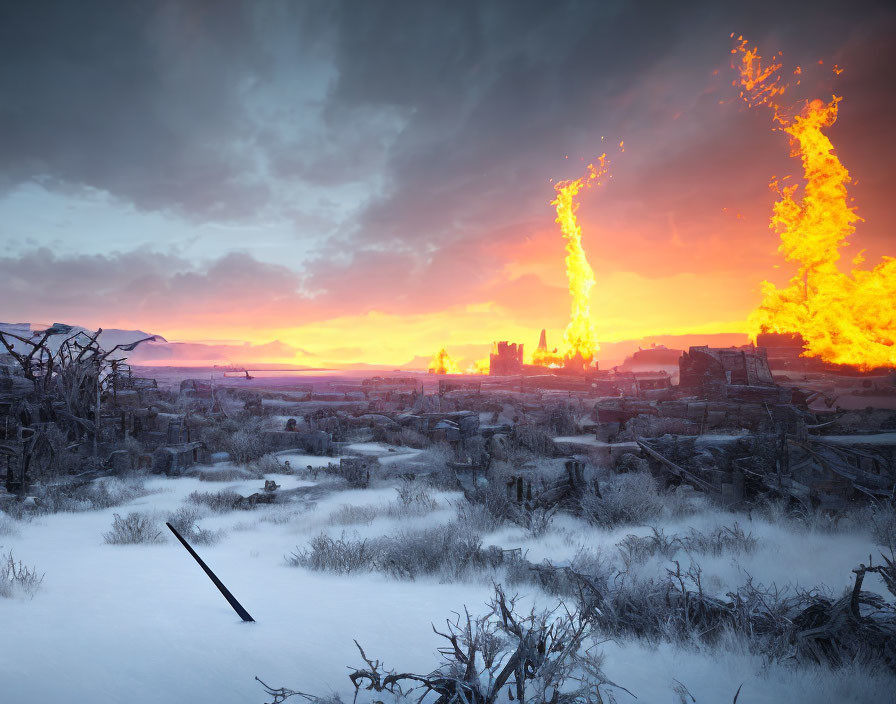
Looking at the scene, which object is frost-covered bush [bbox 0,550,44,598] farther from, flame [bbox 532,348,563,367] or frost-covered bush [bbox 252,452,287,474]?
flame [bbox 532,348,563,367]

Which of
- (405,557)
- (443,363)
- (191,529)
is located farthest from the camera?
(443,363)

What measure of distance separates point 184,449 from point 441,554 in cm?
1086

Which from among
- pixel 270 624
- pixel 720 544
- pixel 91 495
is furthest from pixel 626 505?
pixel 91 495

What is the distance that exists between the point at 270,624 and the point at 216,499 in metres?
6.93

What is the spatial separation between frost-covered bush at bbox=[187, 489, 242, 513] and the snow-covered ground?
254cm

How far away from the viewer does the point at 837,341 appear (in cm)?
2986

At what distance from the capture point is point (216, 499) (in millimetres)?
9695

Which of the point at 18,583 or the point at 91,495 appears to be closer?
the point at 18,583

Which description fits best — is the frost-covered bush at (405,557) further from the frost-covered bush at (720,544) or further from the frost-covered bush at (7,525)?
the frost-covered bush at (7,525)

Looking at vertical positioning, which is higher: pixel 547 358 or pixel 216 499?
pixel 547 358

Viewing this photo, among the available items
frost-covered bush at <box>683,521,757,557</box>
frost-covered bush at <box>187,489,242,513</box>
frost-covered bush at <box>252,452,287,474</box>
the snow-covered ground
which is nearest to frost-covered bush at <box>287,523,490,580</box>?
the snow-covered ground

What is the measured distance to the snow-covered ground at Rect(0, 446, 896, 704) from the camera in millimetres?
2917

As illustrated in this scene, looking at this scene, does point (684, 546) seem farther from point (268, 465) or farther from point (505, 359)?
point (505, 359)

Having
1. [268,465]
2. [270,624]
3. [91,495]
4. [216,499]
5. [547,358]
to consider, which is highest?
[547,358]
